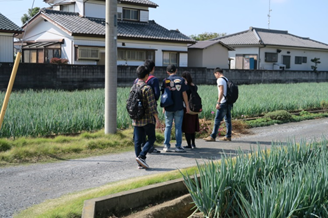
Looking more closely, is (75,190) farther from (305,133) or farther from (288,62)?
(288,62)

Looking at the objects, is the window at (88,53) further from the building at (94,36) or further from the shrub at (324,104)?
the shrub at (324,104)

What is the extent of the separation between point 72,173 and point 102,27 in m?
25.3

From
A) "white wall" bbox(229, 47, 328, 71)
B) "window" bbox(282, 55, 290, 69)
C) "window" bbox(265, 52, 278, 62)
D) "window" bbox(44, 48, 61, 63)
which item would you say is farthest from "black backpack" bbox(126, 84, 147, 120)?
"window" bbox(282, 55, 290, 69)

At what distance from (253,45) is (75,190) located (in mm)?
41848

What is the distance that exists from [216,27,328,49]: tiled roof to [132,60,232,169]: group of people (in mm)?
37220

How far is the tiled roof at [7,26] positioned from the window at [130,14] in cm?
1045

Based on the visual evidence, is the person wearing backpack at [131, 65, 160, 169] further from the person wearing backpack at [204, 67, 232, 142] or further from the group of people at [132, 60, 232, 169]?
the person wearing backpack at [204, 67, 232, 142]

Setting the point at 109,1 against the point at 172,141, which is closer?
the point at 109,1

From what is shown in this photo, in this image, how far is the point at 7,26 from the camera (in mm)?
26047

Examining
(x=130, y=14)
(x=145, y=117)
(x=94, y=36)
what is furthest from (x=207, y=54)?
(x=145, y=117)

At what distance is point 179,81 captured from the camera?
862 cm

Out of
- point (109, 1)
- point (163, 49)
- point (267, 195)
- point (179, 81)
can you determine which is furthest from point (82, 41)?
point (267, 195)

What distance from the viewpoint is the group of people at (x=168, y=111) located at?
287 inches

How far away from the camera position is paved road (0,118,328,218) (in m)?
5.84
